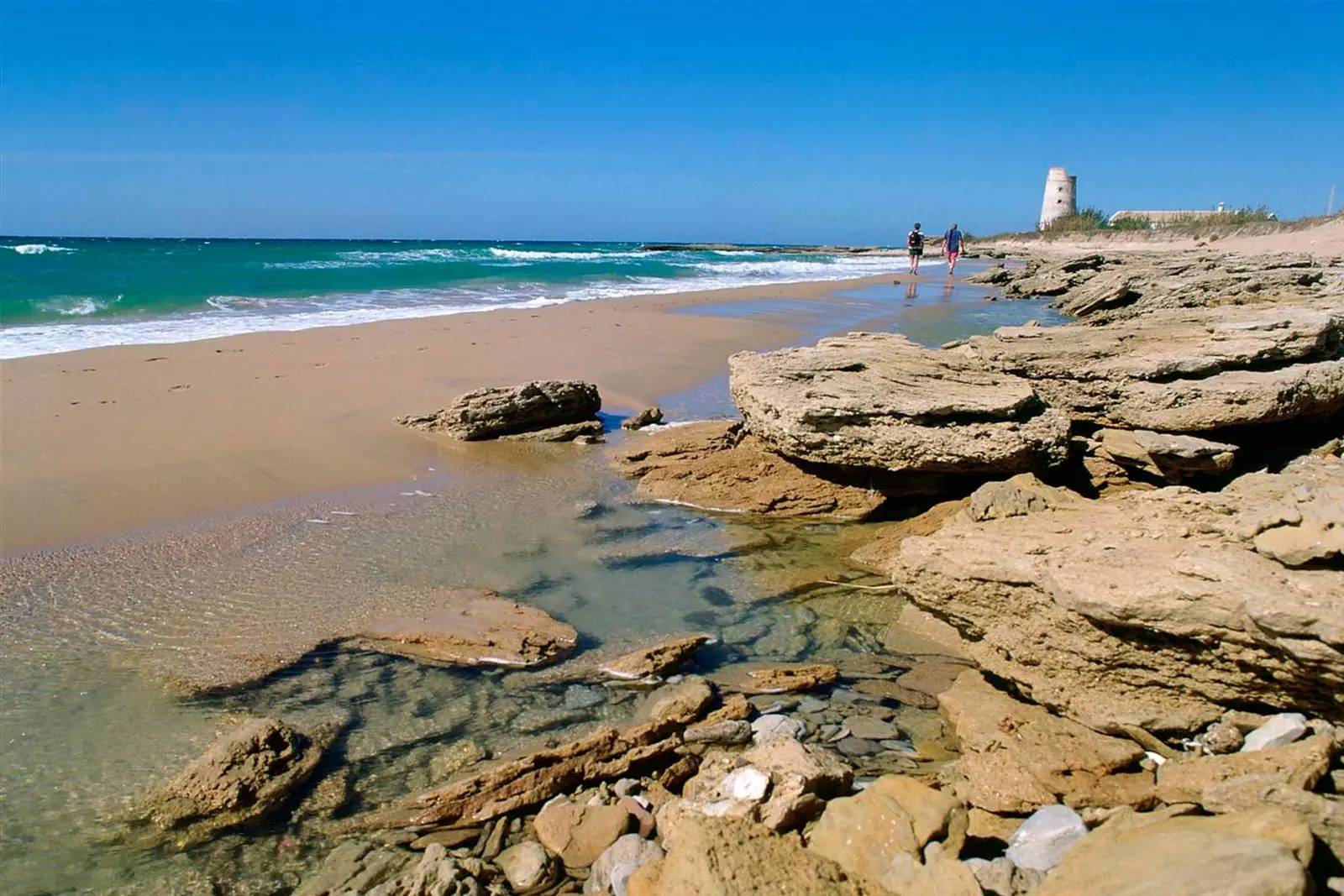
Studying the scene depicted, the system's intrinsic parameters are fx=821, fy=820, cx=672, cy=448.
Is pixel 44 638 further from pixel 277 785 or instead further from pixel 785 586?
pixel 785 586

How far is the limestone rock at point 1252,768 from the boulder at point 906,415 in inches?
104

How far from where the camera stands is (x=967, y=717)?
3312mm

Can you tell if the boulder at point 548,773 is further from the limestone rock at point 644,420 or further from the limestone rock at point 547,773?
the limestone rock at point 644,420

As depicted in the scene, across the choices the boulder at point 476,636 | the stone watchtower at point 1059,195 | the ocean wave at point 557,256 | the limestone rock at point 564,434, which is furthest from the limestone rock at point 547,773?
the stone watchtower at point 1059,195

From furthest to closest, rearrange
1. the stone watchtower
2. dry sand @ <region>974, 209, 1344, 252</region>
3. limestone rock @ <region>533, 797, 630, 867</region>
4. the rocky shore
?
the stone watchtower → dry sand @ <region>974, 209, 1344, 252</region> → limestone rock @ <region>533, 797, 630, 867</region> → the rocky shore

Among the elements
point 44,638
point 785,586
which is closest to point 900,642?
point 785,586

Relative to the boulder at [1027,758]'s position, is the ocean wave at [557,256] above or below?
above

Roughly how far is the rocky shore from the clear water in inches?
3.3

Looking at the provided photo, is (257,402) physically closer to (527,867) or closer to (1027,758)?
(527,867)

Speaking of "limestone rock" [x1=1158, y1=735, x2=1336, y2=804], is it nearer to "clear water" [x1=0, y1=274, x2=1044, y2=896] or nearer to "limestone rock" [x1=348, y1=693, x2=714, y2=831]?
"clear water" [x1=0, y1=274, x2=1044, y2=896]

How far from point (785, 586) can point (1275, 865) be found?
2986 millimetres

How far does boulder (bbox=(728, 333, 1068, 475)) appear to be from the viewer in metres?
5.21

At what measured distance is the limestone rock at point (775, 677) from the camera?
373 cm

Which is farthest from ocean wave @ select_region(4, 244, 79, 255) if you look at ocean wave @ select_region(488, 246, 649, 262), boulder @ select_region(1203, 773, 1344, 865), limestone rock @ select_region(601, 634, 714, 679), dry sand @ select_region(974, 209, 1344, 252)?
dry sand @ select_region(974, 209, 1344, 252)
